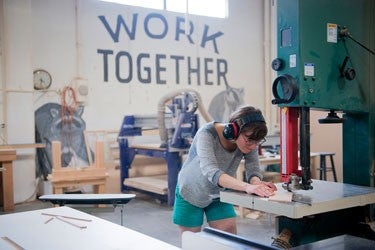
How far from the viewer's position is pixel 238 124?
1876mm

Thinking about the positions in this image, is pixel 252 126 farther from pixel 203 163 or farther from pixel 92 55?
pixel 92 55

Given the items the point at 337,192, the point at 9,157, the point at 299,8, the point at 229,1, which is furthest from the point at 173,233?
the point at 229,1

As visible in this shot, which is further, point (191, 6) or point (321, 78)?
point (191, 6)

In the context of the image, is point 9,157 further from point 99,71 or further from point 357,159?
point 357,159

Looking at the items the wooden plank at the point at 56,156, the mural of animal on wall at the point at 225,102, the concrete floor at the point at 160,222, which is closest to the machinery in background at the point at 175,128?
the concrete floor at the point at 160,222

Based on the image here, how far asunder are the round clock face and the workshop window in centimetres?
145

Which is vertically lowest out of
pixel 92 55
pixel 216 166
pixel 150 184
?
pixel 150 184

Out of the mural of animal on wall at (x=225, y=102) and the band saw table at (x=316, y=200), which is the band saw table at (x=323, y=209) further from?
the mural of animal on wall at (x=225, y=102)

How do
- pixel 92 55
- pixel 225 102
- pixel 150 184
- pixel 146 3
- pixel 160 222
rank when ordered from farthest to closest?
pixel 225 102
pixel 146 3
pixel 92 55
pixel 150 184
pixel 160 222

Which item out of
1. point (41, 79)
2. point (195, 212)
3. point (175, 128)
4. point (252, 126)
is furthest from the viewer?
point (41, 79)

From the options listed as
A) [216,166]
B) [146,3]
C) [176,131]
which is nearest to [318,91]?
[216,166]

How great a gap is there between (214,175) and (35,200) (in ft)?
13.7

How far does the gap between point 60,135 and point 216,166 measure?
13.8 ft

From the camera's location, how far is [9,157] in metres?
4.70
